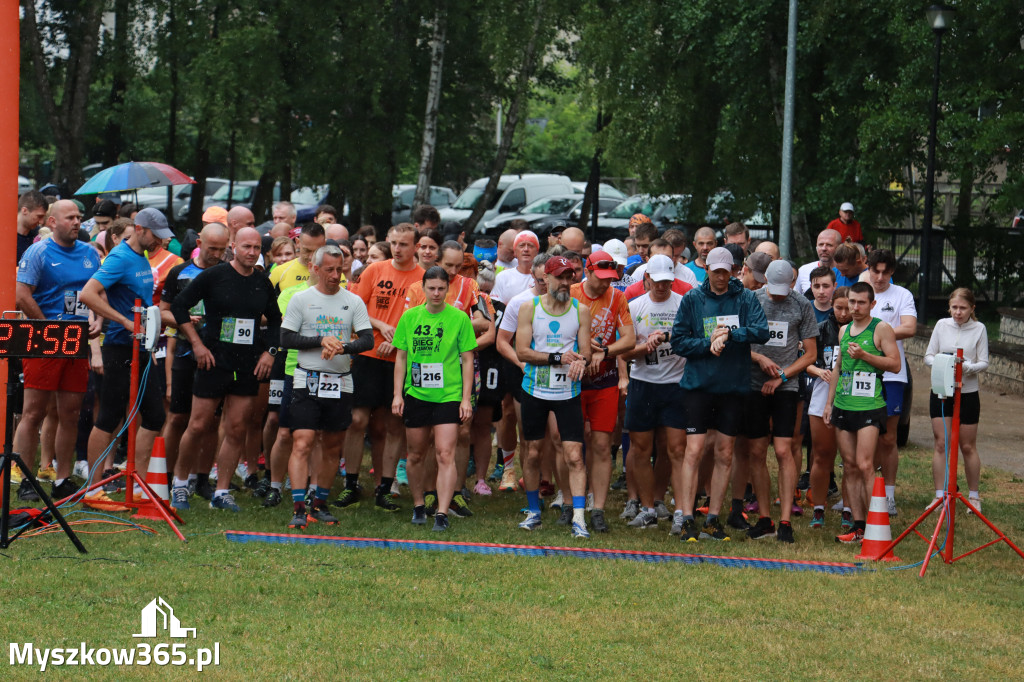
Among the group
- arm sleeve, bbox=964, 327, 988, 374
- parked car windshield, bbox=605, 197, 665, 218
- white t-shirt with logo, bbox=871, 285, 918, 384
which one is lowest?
arm sleeve, bbox=964, 327, 988, 374

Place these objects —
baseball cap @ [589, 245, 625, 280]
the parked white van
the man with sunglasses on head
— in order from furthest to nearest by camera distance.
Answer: the parked white van < baseball cap @ [589, 245, 625, 280] < the man with sunglasses on head

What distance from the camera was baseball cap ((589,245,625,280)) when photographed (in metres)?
9.77

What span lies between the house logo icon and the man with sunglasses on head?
3729 millimetres

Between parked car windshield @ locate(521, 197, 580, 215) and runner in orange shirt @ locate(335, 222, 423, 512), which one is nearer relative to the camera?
runner in orange shirt @ locate(335, 222, 423, 512)

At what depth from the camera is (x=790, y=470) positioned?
9656 mm

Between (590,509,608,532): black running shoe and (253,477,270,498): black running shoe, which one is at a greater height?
(590,509,608,532): black running shoe

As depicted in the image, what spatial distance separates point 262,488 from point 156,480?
4.96 ft

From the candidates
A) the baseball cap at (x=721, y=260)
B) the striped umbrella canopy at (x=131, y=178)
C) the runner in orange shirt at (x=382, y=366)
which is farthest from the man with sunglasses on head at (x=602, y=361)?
the striped umbrella canopy at (x=131, y=178)

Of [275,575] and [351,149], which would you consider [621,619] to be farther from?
[351,149]

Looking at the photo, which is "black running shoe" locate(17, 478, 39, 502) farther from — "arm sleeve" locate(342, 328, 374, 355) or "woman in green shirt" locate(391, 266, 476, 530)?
"woman in green shirt" locate(391, 266, 476, 530)

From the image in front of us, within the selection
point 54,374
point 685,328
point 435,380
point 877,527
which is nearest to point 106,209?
point 54,374

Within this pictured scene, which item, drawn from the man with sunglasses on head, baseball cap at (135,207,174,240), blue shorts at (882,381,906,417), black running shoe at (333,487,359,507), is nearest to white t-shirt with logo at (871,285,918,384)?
blue shorts at (882,381,906,417)

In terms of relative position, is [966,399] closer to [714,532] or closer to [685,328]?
[714,532]

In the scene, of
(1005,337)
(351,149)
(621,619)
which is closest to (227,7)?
(351,149)
